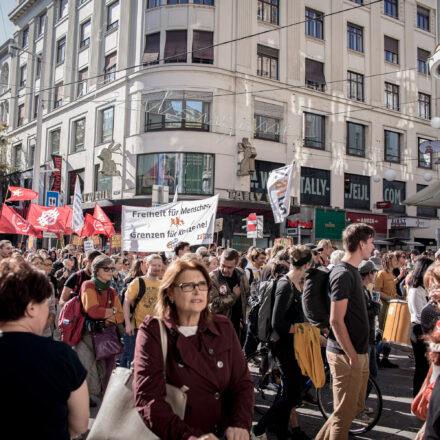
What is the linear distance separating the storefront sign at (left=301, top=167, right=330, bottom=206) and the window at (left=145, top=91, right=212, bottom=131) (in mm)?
6387

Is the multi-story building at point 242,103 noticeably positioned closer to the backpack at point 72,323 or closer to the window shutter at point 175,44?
the window shutter at point 175,44

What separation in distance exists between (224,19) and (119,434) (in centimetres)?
2373

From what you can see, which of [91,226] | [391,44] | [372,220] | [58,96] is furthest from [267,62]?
[91,226]

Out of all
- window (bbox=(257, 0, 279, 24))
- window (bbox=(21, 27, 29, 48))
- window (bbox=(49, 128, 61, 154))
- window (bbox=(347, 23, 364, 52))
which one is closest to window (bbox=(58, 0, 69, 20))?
window (bbox=(21, 27, 29, 48))

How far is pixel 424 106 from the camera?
30234 mm

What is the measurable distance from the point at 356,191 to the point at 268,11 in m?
11.4

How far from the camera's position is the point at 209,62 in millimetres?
23109

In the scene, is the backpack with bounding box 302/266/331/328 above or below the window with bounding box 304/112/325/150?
below

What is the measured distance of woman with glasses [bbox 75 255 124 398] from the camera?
5125mm

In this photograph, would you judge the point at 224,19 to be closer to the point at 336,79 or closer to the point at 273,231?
the point at 336,79

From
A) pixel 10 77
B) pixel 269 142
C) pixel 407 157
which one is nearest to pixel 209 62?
pixel 269 142

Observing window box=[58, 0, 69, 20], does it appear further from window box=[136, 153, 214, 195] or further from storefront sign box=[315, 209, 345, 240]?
storefront sign box=[315, 209, 345, 240]

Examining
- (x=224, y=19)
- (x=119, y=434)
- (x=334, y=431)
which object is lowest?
(x=334, y=431)

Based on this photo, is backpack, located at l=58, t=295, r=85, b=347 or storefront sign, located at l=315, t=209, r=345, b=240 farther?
storefront sign, located at l=315, t=209, r=345, b=240
